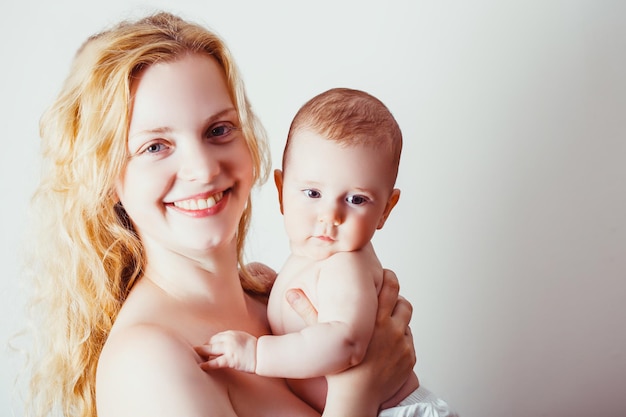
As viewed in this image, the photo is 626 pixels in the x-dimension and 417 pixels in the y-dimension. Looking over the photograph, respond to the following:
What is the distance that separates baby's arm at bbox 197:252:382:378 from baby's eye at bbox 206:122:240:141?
0.33 metres

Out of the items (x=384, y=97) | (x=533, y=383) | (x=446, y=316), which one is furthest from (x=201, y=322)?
(x=533, y=383)

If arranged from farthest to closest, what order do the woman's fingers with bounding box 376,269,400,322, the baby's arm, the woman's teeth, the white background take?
the white background
the woman's fingers with bounding box 376,269,400,322
the woman's teeth
the baby's arm

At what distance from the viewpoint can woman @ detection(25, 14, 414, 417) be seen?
1.49 meters

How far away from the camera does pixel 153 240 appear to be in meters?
1.71

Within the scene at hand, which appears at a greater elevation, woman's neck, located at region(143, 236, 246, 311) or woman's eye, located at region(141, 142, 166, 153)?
woman's eye, located at region(141, 142, 166, 153)

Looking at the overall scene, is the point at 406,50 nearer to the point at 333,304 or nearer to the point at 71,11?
the point at 71,11

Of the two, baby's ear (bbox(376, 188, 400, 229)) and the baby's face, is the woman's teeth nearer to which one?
the baby's face

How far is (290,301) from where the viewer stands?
1673 millimetres

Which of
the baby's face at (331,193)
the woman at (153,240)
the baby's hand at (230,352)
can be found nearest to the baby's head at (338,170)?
the baby's face at (331,193)

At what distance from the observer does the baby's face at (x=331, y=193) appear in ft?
5.31

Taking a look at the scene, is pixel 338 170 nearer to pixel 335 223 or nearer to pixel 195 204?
pixel 335 223

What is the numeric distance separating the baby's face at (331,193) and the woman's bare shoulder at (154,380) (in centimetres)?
35

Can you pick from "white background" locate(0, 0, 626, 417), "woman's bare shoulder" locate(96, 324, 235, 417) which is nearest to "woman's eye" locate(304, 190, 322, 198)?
"woman's bare shoulder" locate(96, 324, 235, 417)

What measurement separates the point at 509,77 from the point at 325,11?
655 mm
